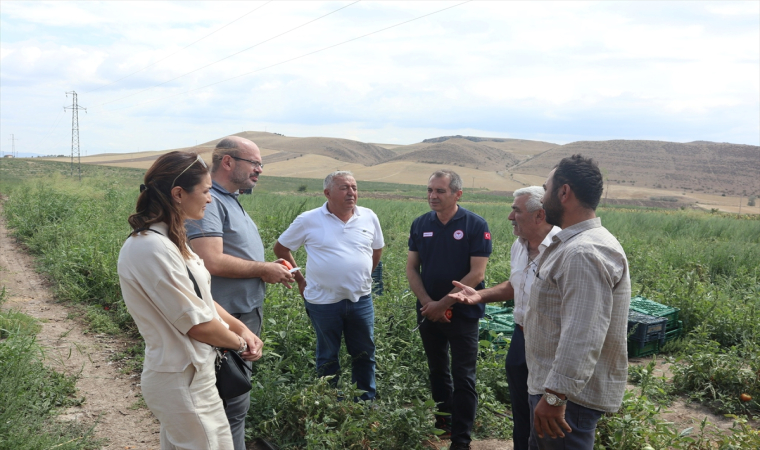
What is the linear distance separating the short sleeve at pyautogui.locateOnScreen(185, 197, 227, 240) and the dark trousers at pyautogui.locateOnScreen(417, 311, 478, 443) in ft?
5.81

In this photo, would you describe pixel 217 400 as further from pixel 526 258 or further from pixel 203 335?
pixel 526 258

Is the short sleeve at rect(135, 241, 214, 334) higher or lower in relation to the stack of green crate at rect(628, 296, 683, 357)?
higher

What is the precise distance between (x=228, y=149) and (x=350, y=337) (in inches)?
69.5

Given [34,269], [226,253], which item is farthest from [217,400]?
[34,269]

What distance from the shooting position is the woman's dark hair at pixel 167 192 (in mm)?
2059

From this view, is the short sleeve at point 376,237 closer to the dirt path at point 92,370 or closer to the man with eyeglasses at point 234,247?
the man with eyeglasses at point 234,247

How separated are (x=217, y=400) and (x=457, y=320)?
2.01 m

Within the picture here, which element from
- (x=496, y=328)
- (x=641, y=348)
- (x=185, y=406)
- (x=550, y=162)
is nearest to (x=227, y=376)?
(x=185, y=406)

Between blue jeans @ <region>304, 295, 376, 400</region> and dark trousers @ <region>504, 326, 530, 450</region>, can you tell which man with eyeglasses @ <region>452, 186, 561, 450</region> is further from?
blue jeans @ <region>304, 295, 376, 400</region>

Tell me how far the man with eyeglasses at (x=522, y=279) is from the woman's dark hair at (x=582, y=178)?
2.58 feet

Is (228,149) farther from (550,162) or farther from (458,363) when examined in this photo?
(550,162)

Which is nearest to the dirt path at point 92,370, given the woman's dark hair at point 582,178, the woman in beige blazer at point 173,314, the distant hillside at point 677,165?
the woman in beige blazer at point 173,314

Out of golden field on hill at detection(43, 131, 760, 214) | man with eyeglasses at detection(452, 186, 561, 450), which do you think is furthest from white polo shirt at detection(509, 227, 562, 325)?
golden field on hill at detection(43, 131, 760, 214)

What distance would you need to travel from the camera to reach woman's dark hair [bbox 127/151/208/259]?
2059 mm
